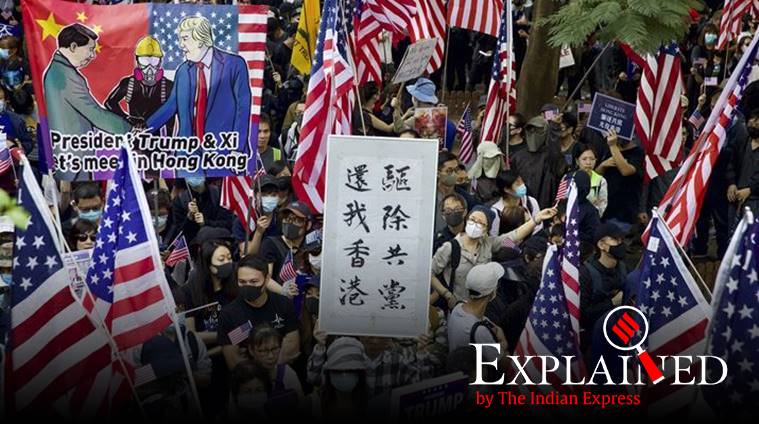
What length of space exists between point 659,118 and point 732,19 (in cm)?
570

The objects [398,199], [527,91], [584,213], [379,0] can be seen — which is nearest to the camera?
[398,199]

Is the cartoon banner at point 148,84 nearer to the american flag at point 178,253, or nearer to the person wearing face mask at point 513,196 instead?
the american flag at point 178,253

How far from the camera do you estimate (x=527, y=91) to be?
17906 millimetres

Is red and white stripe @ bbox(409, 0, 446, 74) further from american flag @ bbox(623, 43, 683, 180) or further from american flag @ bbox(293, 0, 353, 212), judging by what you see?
american flag @ bbox(293, 0, 353, 212)

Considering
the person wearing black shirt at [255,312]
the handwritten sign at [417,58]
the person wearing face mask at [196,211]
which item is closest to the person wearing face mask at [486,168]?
the handwritten sign at [417,58]

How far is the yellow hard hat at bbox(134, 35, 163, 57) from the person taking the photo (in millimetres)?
10992

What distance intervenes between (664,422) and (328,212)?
96.7 inches

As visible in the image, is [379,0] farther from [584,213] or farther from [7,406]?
[7,406]

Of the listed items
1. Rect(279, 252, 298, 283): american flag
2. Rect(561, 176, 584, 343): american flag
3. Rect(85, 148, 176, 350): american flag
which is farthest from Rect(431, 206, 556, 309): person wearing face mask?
Rect(85, 148, 176, 350): american flag

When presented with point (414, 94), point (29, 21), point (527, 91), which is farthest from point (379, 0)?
point (29, 21)

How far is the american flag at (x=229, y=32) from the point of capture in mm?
11023

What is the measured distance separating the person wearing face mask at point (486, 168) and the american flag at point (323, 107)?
5.94ft

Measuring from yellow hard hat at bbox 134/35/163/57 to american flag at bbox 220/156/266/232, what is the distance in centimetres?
155

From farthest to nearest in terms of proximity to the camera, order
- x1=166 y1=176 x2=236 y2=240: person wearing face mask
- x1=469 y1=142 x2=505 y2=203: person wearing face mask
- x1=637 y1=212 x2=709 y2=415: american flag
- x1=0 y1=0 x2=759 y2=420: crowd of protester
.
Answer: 1. x1=469 y1=142 x2=505 y2=203: person wearing face mask
2. x1=166 y1=176 x2=236 y2=240: person wearing face mask
3. x1=0 y1=0 x2=759 y2=420: crowd of protester
4. x1=637 y1=212 x2=709 y2=415: american flag
